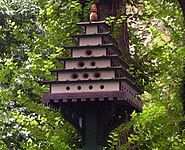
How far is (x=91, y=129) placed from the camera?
3389mm

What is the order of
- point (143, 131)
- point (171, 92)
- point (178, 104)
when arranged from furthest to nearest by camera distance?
point (171, 92) < point (178, 104) < point (143, 131)

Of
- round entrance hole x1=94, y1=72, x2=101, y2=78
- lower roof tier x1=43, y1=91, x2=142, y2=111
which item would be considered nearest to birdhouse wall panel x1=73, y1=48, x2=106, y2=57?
round entrance hole x1=94, y1=72, x2=101, y2=78

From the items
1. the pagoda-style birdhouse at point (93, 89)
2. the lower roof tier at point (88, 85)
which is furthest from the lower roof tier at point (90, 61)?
the lower roof tier at point (88, 85)

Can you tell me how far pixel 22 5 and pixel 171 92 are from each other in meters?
2.54

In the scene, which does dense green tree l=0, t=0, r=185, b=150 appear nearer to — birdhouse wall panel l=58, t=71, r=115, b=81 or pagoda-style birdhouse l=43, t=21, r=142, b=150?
pagoda-style birdhouse l=43, t=21, r=142, b=150

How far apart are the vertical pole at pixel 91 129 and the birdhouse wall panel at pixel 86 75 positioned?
0.68 feet

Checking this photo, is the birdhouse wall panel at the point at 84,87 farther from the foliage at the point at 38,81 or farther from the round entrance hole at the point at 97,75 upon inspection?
the foliage at the point at 38,81

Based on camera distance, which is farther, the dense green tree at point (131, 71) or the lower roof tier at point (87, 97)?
the dense green tree at point (131, 71)

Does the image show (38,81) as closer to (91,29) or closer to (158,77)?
(91,29)

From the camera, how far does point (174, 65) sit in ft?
15.7

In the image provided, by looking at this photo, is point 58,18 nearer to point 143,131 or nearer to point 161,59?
point 161,59

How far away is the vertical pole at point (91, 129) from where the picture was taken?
3367 millimetres

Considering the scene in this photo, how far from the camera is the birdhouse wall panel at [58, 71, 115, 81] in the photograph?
131 inches

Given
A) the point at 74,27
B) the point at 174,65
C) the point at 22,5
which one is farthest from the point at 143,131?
the point at 22,5
